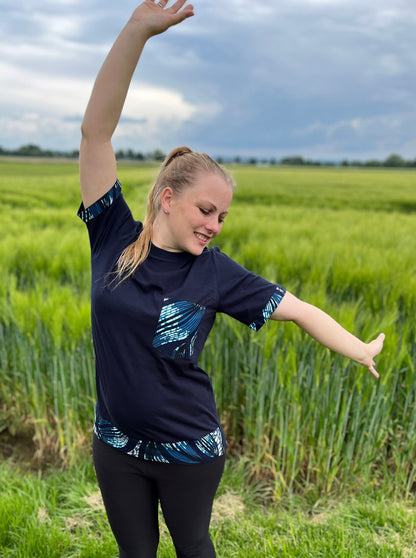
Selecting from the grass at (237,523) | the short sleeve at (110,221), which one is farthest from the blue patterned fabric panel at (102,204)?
the grass at (237,523)

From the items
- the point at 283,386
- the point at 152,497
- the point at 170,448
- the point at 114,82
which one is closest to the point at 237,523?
the point at 283,386

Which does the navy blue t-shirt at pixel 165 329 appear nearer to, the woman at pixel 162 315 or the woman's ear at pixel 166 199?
the woman at pixel 162 315

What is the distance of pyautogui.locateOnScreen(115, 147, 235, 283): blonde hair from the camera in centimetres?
118

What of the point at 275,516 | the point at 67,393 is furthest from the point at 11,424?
the point at 275,516

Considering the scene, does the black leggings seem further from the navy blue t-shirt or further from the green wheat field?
the green wheat field

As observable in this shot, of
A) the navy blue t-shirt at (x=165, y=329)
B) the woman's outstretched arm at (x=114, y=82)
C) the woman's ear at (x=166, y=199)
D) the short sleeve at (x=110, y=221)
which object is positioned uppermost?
the woman's outstretched arm at (x=114, y=82)

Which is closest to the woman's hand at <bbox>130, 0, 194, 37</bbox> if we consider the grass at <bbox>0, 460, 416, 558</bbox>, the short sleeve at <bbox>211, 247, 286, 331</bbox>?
the short sleeve at <bbox>211, 247, 286, 331</bbox>

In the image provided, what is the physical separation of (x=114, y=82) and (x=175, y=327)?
586mm

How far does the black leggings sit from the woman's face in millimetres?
546

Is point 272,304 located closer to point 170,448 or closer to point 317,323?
point 317,323

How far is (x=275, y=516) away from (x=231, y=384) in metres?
0.70

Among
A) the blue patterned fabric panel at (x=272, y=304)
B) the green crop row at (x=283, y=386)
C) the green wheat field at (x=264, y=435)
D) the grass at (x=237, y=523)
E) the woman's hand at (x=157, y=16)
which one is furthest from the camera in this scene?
the green crop row at (x=283, y=386)

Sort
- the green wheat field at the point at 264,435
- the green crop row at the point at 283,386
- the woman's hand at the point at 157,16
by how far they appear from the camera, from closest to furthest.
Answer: the woman's hand at the point at 157,16, the green wheat field at the point at 264,435, the green crop row at the point at 283,386

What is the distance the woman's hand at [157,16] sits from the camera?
110 cm
